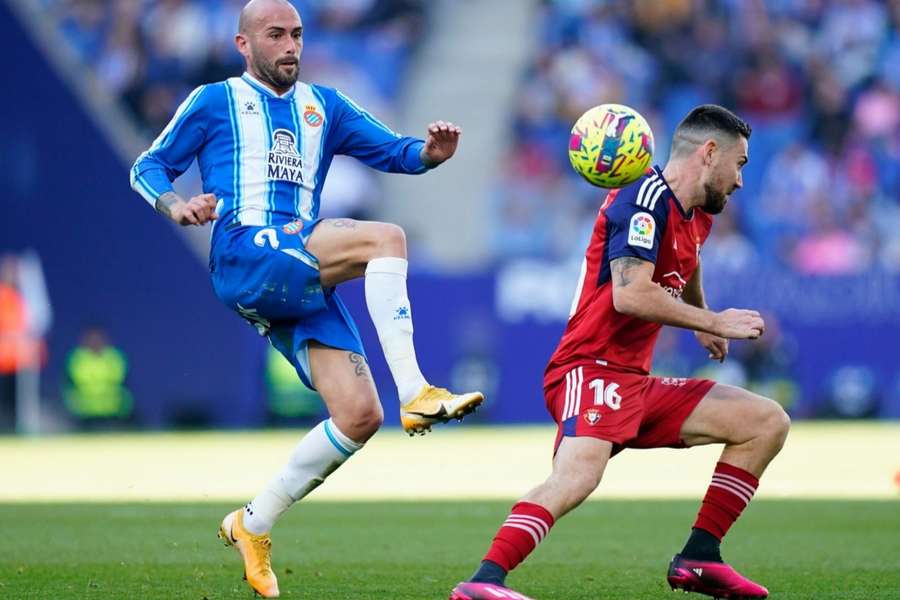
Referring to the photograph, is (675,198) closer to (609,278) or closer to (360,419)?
(609,278)

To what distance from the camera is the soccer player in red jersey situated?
21.0 ft

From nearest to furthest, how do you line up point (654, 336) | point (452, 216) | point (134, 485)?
point (654, 336) < point (134, 485) < point (452, 216)

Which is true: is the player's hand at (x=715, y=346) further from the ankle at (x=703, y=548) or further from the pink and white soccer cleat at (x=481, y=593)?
the pink and white soccer cleat at (x=481, y=593)

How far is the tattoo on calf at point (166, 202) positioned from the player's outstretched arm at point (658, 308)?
6.13 feet

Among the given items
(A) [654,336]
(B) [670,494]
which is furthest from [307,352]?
(B) [670,494]

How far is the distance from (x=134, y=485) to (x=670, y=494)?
460 cm

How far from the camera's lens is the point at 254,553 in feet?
23.3

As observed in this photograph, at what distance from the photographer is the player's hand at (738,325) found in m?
6.15

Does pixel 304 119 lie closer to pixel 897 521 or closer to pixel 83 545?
pixel 83 545

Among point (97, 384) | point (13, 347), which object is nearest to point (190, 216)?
point (97, 384)

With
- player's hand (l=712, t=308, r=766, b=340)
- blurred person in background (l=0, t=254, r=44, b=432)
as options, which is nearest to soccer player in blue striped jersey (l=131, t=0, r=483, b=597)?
player's hand (l=712, t=308, r=766, b=340)

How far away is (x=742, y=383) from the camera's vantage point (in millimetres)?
21609

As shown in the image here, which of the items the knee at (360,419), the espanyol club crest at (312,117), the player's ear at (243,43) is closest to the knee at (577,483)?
the knee at (360,419)

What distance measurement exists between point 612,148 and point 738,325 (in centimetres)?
96
